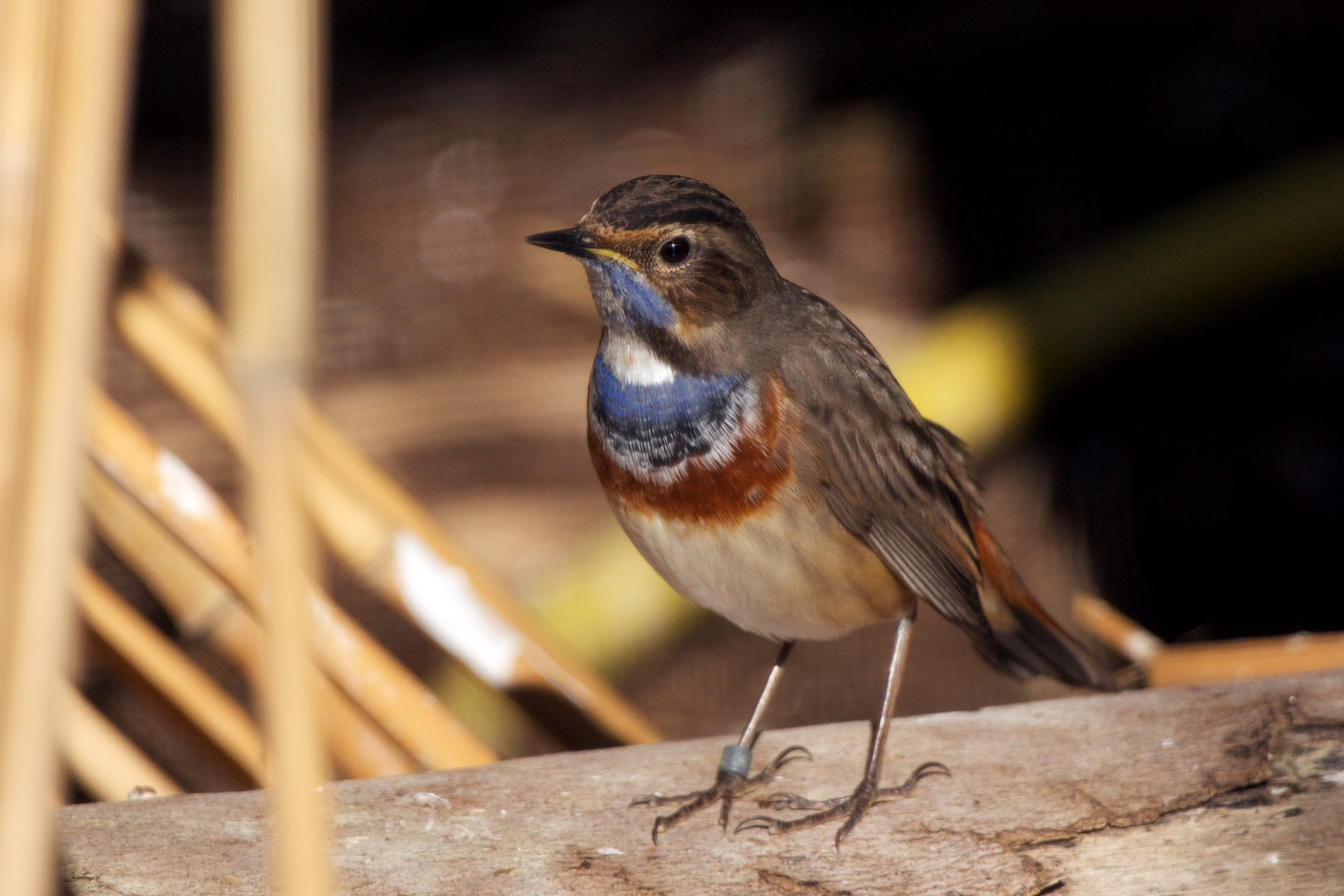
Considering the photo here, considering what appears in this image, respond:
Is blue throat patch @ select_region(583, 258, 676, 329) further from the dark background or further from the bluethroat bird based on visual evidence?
the dark background

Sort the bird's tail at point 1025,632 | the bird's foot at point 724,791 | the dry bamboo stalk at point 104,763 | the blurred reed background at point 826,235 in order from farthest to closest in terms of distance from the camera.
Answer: the blurred reed background at point 826,235, the bird's tail at point 1025,632, the dry bamboo stalk at point 104,763, the bird's foot at point 724,791

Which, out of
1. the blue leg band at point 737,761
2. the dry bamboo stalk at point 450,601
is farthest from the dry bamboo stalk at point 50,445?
the dry bamboo stalk at point 450,601

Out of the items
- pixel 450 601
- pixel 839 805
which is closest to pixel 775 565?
pixel 839 805

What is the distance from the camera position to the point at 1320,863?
6.40 feet

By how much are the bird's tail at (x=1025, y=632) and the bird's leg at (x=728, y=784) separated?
59 cm

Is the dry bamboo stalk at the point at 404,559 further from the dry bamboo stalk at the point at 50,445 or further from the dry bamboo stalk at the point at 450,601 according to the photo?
the dry bamboo stalk at the point at 50,445

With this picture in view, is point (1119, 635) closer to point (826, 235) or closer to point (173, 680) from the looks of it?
point (826, 235)

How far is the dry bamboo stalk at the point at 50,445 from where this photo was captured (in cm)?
82

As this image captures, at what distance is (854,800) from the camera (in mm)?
2188

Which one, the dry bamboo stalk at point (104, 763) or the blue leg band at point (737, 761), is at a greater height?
the blue leg band at point (737, 761)

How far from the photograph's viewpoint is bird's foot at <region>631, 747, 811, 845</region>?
2129 mm

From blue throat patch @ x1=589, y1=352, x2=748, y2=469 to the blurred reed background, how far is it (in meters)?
2.08

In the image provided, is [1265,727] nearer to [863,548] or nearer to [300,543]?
[863,548]

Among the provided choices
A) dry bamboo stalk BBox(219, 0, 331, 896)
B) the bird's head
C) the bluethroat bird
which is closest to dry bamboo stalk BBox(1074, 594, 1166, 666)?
the bluethroat bird
